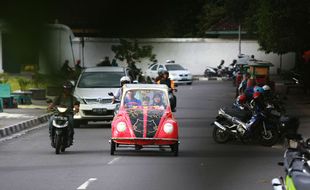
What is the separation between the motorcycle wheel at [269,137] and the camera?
14.4 metres

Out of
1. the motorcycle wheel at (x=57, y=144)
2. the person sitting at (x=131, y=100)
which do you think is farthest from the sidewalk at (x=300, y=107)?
the motorcycle wheel at (x=57, y=144)

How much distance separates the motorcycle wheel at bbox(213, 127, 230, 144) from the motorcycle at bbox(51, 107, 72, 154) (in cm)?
291

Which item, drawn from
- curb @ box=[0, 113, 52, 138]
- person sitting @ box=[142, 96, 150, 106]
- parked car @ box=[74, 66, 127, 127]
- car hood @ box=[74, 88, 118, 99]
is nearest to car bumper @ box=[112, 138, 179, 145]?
person sitting @ box=[142, 96, 150, 106]

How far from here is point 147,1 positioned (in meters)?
1.71

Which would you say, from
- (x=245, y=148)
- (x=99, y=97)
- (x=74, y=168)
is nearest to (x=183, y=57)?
(x=74, y=168)

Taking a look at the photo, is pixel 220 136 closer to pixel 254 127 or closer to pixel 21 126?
pixel 254 127

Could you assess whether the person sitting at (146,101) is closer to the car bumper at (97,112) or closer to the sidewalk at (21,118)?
the sidewalk at (21,118)

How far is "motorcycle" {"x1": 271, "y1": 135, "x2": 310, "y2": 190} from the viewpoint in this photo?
6617 millimetres

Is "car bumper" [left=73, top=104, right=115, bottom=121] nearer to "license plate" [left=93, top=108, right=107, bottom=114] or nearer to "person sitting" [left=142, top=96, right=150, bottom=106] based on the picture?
"license plate" [left=93, top=108, right=107, bottom=114]

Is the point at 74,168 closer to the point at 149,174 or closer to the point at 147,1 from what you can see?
the point at 149,174

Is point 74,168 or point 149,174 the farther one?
point 74,168

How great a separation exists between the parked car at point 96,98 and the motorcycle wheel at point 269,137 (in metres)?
4.26

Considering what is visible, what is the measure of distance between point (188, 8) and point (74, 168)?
895 cm

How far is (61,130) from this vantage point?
42.2 feet
